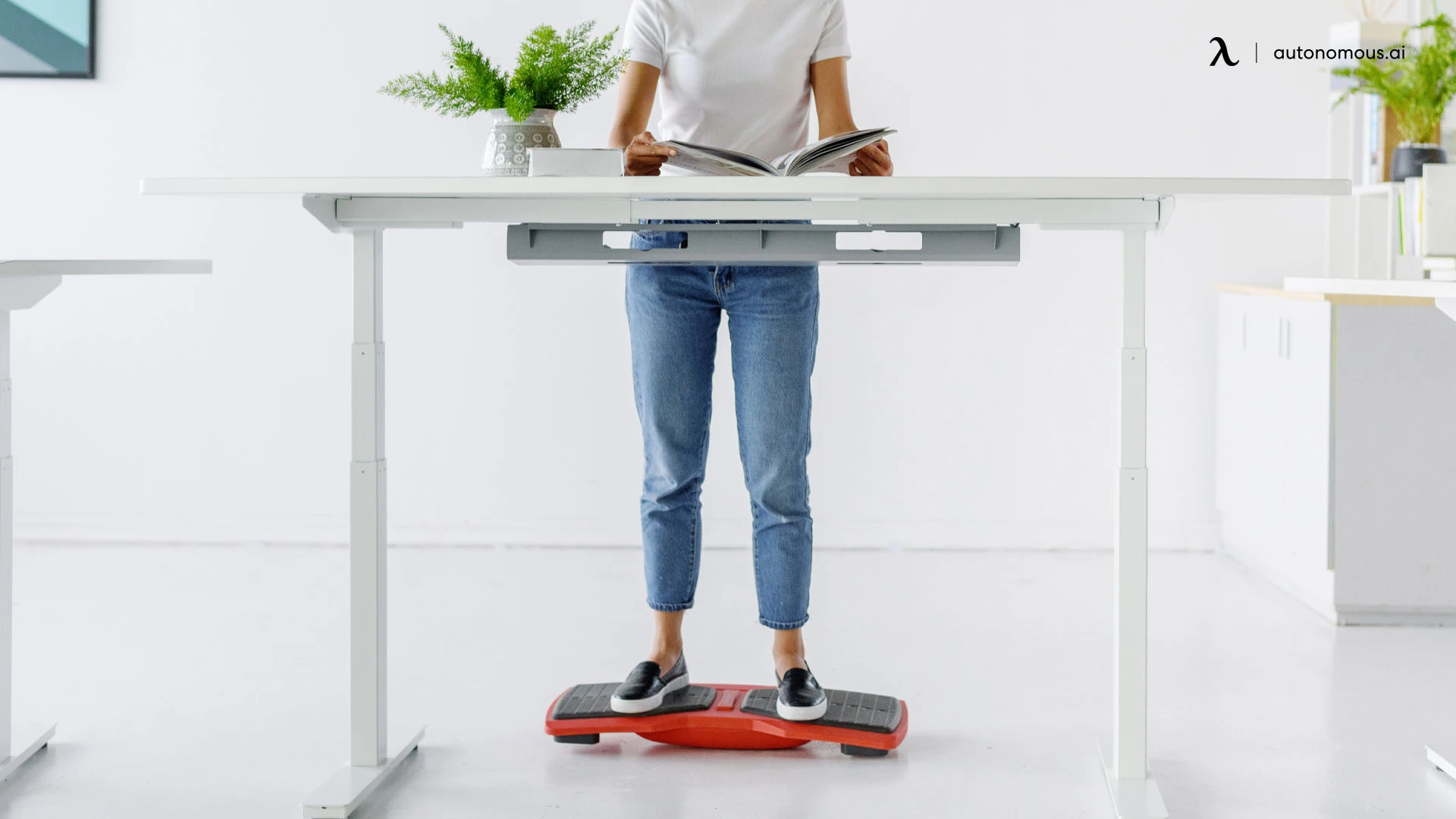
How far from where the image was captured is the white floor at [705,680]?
176 cm

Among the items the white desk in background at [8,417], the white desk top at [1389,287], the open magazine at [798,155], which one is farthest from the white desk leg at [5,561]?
the white desk top at [1389,287]

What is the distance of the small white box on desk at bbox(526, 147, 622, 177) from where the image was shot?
1562mm

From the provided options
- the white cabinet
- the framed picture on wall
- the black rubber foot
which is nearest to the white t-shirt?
the black rubber foot

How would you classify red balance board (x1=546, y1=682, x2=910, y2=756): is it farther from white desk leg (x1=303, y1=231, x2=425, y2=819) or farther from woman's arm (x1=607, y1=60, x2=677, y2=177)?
woman's arm (x1=607, y1=60, x2=677, y2=177)

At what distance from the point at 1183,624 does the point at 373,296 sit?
1840mm

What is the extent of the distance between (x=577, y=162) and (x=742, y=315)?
0.44m

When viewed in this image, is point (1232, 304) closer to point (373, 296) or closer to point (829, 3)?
point (829, 3)

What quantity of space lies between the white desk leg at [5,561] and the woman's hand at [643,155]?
0.94m

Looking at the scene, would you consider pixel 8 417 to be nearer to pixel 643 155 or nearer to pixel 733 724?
pixel 643 155

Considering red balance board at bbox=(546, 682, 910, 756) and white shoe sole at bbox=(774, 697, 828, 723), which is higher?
white shoe sole at bbox=(774, 697, 828, 723)

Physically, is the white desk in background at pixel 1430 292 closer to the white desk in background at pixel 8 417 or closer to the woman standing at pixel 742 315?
the woman standing at pixel 742 315

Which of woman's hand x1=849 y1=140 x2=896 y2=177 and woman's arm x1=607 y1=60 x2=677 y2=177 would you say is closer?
woman's hand x1=849 y1=140 x2=896 y2=177

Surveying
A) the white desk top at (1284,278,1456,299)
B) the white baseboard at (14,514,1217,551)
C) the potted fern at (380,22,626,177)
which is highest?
the potted fern at (380,22,626,177)

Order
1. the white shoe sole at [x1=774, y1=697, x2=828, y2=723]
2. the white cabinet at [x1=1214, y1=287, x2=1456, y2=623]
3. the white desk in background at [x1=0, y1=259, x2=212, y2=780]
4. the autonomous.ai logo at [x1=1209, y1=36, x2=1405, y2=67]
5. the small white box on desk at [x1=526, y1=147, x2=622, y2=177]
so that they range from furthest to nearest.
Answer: the autonomous.ai logo at [x1=1209, y1=36, x2=1405, y2=67], the white cabinet at [x1=1214, y1=287, x2=1456, y2=623], the white shoe sole at [x1=774, y1=697, x2=828, y2=723], the white desk in background at [x1=0, y1=259, x2=212, y2=780], the small white box on desk at [x1=526, y1=147, x2=622, y2=177]
